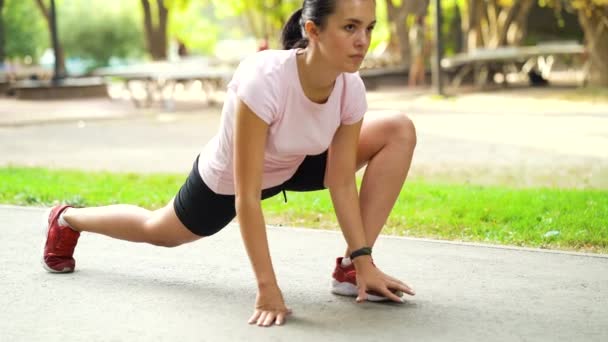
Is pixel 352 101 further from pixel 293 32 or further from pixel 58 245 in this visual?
pixel 58 245

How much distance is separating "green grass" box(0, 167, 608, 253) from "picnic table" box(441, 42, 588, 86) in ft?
42.9

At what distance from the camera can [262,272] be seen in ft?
13.1

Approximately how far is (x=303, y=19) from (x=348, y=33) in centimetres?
24

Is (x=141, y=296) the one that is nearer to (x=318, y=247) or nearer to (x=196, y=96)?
(x=318, y=247)

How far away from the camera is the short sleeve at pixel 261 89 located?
12.8ft

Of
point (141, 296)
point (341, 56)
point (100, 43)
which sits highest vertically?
point (341, 56)

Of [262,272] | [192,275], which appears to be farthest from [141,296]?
[262,272]

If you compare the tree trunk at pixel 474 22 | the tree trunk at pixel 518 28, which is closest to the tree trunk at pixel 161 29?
the tree trunk at pixel 474 22

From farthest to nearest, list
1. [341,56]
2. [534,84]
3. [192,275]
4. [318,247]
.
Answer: [534,84] < [318,247] < [192,275] < [341,56]

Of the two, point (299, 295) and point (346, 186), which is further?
point (299, 295)

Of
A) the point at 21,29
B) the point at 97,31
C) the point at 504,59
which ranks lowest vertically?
the point at 97,31

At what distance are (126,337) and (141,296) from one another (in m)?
0.68

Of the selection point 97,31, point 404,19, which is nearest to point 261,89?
point 404,19

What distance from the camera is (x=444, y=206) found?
703 centimetres
